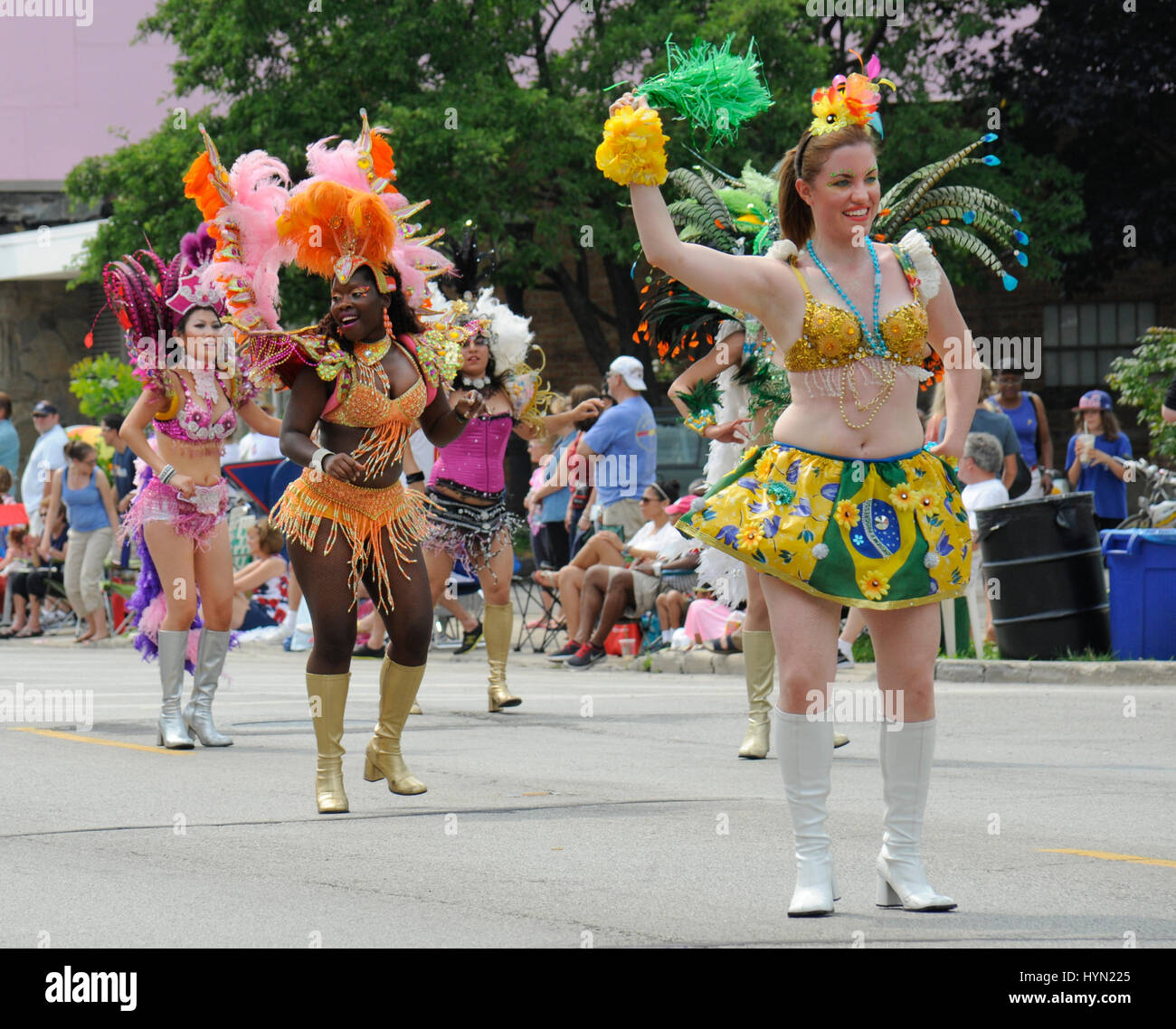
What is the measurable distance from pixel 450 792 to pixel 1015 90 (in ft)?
76.4

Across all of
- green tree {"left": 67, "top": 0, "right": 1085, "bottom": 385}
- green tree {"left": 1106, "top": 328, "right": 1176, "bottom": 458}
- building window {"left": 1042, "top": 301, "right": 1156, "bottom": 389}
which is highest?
green tree {"left": 67, "top": 0, "right": 1085, "bottom": 385}

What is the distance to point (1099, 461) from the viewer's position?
15680mm

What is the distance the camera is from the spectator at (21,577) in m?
19.9

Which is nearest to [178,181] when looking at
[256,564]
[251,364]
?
[256,564]

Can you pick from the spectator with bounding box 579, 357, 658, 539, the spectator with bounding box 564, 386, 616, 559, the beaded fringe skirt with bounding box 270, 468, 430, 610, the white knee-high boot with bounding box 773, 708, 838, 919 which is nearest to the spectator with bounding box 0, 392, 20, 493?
the spectator with bounding box 564, 386, 616, 559

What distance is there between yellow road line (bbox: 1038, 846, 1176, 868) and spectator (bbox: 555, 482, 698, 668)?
8.16 meters

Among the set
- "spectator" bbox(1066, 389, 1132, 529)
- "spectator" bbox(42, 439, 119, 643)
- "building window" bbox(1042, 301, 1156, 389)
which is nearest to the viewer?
"spectator" bbox(1066, 389, 1132, 529)

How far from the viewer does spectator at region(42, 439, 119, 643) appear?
1811cm

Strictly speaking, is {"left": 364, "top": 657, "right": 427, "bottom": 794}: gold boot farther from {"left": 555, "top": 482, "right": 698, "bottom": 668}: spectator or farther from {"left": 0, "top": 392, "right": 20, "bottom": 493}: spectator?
{"left": 0, "top": 392, "right": 20, "bottom": 493}: spectator

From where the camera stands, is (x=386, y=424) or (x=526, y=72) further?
(x=526, y=72)

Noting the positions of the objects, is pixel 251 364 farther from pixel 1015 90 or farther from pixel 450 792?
pixel 1015 90
